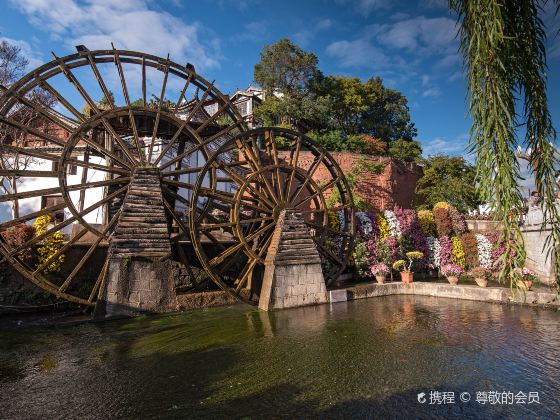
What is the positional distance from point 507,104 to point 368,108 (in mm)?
28405

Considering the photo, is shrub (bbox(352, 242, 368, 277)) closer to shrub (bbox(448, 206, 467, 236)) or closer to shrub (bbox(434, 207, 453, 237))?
shrub (bbox(434, 207, 453, 237))

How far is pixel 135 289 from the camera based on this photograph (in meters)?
8.93

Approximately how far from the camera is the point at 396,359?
586 cm

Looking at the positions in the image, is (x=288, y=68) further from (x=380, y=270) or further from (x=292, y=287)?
(x=292, y=287)

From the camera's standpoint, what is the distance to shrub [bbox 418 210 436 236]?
17094 millimetres

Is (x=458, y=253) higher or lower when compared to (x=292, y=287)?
higher

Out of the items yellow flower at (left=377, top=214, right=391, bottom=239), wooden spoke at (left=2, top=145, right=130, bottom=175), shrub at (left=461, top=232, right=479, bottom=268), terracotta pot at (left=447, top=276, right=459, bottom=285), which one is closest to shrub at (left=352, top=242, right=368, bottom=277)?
yellow flower at (left=377, top=214, right=391, bottom=239)

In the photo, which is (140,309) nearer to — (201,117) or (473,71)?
(473,71)

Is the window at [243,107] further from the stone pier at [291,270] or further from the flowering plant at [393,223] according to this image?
the stone pier at [291,270]

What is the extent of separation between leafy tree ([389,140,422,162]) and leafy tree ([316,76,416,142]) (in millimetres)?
2324

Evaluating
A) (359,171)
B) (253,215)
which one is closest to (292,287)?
(253,215)

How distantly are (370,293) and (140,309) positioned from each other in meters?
6.89

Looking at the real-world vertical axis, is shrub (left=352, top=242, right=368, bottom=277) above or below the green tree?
below

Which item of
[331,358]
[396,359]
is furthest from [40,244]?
[396,359]
